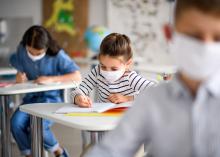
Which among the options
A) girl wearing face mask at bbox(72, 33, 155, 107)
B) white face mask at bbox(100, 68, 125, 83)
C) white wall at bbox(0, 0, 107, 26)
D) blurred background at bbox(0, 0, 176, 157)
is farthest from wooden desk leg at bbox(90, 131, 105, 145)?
white wall at bbox(0, 0, 107, 26)

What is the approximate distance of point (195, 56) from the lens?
105cm

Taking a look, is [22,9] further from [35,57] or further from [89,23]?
[35,57]

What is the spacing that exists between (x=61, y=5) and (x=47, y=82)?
126 inches

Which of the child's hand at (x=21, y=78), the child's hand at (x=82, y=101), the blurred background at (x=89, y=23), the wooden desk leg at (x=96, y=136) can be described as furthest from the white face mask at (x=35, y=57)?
the blurred background at (x=89, y=23)

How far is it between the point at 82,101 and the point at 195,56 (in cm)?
126

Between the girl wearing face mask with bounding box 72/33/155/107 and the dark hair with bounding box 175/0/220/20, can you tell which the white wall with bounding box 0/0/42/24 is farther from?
the dark hair with bounding box 175/0/220/20

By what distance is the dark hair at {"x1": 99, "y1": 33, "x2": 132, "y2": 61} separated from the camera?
7.77ft

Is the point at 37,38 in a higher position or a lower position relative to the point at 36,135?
higher

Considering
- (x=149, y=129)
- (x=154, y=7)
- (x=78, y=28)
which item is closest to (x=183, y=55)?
(x=149, y=129)

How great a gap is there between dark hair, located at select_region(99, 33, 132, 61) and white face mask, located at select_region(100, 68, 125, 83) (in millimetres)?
81

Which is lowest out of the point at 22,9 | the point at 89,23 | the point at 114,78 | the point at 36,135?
the point at 36,135

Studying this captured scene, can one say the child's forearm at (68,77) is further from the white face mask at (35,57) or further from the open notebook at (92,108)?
the open notebook at (92,108)

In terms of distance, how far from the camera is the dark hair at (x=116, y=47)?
2367 millimetres

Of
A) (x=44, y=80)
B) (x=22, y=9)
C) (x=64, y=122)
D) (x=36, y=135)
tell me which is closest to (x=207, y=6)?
(x=64, y=122)
